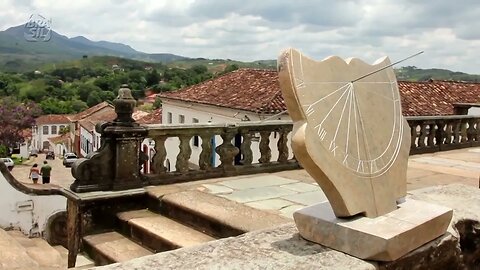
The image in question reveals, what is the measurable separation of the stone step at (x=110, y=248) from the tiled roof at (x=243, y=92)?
48.0ft

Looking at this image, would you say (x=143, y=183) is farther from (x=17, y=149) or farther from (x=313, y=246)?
(x=17, y=149)

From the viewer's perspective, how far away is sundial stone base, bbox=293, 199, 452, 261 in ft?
8.49

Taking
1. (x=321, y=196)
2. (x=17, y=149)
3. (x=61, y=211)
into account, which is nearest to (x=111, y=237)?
(x=321, y=196)

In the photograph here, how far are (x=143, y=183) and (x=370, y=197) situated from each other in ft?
11.8

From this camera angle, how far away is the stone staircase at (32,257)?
25.4 ft

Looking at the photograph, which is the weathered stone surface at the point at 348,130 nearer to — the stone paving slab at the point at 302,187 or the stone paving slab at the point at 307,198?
the stone paving slab at the point at 307,198

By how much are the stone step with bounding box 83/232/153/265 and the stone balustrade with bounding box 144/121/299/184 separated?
1.02 meters

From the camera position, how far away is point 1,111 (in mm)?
56031

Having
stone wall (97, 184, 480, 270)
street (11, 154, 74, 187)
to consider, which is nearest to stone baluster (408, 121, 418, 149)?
stone wall (97, 184, 480, 270)

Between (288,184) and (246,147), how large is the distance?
935mm

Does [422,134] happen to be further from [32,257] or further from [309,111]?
[32,257]

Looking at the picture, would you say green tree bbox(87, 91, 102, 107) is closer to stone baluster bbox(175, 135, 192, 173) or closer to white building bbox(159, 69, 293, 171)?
white building bbox(159, 69, 293, 171)

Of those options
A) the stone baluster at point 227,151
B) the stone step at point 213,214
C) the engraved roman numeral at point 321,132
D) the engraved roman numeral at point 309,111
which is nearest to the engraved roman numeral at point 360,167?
the engraved roman numeral at point 321,132

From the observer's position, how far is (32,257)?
10164 mm
